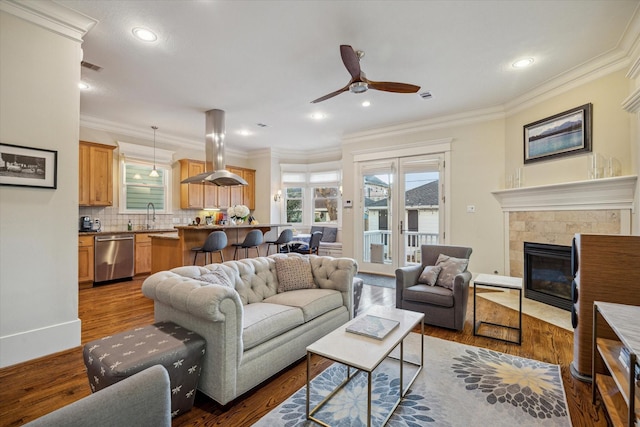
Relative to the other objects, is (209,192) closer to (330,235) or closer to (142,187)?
(142,187)

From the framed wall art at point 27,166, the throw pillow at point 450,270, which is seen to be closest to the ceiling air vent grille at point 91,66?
the framed wall art at point 27,166

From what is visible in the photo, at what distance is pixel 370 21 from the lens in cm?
276

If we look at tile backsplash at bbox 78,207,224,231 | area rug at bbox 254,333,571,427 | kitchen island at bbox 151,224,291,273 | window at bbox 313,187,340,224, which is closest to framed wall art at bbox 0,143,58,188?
kitchen island at bbox 151,224,291,273

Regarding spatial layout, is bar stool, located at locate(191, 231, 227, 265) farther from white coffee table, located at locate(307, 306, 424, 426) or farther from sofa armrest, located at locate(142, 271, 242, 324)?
white coffee table, located at locate(307, 306, 424, 426)

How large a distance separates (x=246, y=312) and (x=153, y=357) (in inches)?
31.2

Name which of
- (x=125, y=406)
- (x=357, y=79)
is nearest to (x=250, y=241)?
(x=357, y=79)

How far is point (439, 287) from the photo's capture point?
340 cm

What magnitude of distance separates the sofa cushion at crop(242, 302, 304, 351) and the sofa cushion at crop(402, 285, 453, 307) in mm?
1454

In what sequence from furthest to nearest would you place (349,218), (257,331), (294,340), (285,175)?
(285,175), (349,218), (294,340), (257,331)

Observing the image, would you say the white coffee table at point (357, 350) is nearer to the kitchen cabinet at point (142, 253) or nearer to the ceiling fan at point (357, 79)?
the ceiling fan at point (357, 79)

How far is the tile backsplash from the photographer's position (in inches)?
224

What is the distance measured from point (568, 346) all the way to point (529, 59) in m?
3.07

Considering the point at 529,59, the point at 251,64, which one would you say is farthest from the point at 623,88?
the point at 251,64

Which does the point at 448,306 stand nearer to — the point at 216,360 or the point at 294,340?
the point at 294,340
